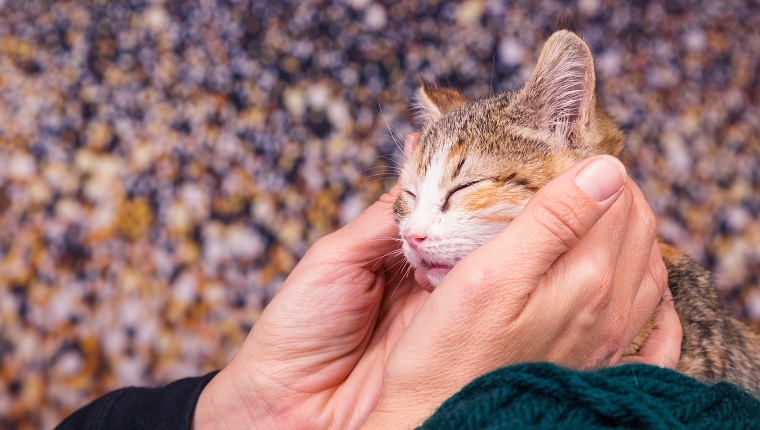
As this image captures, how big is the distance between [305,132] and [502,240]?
990 millimetres

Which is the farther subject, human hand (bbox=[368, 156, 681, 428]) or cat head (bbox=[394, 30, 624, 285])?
cat head (bbox=[394, 30, 624, 285])

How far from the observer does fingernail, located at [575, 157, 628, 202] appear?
73 centimetres

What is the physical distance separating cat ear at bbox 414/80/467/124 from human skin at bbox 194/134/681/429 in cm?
22

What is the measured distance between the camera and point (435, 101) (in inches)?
47.6

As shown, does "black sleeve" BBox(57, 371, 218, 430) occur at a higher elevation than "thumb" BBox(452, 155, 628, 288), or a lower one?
lower

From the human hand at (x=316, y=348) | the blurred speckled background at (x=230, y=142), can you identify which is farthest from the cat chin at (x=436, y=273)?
the blurred speckled background at (x=230, y=142)

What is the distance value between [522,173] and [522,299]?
0.25 metres

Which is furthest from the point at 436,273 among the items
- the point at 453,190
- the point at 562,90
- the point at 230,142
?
the point at 230,142

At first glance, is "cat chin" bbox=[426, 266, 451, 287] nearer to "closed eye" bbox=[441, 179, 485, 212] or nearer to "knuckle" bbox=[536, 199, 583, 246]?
"closed eye" bbox=[441, 179, 485, 212]

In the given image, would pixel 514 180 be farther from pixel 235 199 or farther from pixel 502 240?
pixel 235 199

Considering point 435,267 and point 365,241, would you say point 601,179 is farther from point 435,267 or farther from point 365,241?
point 365,241

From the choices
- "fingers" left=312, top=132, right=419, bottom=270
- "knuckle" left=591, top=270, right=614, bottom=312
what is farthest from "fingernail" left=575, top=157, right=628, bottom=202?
"fingers" left=312, top=132, right=419, bottom=270

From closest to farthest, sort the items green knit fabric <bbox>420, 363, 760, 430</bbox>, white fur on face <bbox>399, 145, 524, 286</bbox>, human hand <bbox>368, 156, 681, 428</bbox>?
green knit fabric <bbox>420, 363, 760, 430</bbox> < human hand <bbox>368, 156, 681, 428</bbox> < white fur on face <bbox>399, 145, 524, 286</bbox>

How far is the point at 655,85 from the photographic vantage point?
1.61m
